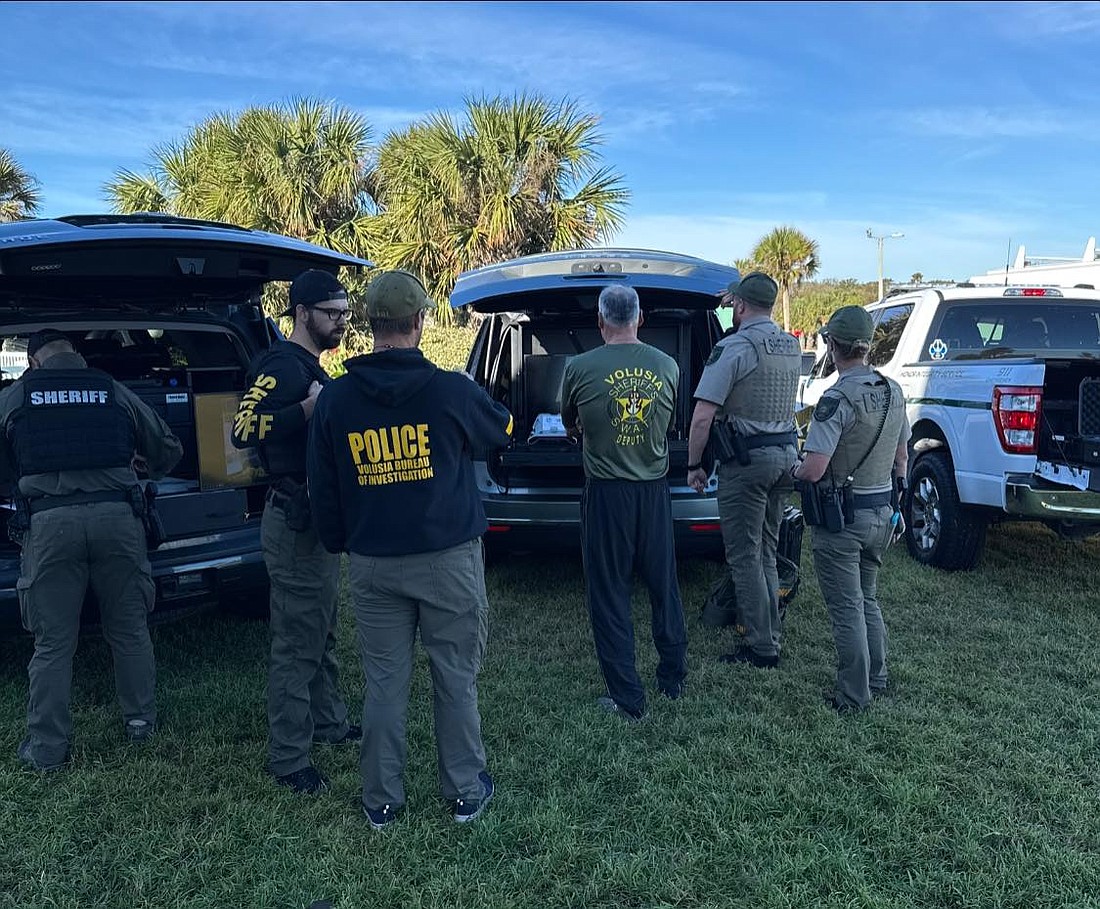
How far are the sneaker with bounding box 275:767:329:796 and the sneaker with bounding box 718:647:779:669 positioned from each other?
204 cm

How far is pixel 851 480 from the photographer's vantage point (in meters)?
3.51

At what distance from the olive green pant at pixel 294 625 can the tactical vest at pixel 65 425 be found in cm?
74

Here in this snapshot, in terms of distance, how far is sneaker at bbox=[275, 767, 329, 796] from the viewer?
2.98m

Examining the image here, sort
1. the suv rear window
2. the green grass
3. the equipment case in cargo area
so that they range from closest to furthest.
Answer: the green grass, the equipment case in cargo area, the suv rear window

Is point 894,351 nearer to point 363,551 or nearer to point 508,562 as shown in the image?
point 508,562

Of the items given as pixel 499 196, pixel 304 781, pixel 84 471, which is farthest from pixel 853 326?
pixel 499 196

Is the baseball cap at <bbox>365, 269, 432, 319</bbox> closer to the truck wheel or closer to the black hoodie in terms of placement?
the black hoodie

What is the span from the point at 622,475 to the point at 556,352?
236cm

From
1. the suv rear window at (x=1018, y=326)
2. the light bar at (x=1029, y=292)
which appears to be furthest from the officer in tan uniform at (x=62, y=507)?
the light bar at (x=1029, y=292)

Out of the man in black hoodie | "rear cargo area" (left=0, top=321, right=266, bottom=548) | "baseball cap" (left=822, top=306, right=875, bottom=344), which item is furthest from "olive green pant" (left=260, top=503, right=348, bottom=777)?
"baseball cap" (left=822, top=306, right=875, bottom=344)

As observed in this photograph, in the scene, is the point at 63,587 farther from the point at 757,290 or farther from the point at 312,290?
the point at 757,290

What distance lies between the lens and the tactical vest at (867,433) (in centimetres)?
347

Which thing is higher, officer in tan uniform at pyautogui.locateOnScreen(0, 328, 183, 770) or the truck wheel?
officer in tan uniform at pyautogui.locateOnScreen(0, 328, 183, 770)

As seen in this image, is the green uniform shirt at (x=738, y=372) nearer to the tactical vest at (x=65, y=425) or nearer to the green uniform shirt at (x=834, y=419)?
the green uniform shirt at (x=834, y=419)
